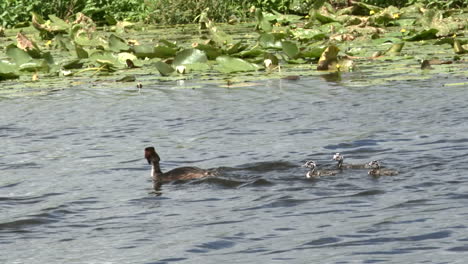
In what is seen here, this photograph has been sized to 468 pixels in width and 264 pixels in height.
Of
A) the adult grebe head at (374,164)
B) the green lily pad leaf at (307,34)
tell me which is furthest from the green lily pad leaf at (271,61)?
the adult grebe head at (374,164)

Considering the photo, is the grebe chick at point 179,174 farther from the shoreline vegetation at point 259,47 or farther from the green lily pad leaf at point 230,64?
the green lily pad leaf at point 230,64

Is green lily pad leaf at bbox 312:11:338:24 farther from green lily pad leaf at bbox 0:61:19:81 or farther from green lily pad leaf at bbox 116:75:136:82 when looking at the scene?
green lily pad leaf at bbox 0:61:19:81

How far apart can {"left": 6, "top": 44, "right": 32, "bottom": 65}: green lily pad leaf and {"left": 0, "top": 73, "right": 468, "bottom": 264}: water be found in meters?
1.98

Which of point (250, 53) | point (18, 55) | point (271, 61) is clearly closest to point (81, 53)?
point (18, 55)

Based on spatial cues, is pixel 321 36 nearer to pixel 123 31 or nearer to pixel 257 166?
pixel 123 31

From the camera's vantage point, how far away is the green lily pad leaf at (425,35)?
1497 cm

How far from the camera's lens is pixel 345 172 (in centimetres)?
759

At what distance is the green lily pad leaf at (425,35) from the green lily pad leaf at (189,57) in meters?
3.24

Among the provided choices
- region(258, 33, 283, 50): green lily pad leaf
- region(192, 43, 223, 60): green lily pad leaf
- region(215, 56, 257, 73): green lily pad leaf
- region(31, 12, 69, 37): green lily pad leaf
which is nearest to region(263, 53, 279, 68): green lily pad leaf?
region(215, 56, 257, 73): green lily pad leaf

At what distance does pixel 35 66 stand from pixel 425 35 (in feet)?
17.8

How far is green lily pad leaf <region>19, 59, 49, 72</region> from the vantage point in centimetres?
1394

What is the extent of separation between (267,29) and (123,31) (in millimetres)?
5087

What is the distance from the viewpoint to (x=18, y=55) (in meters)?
14.2

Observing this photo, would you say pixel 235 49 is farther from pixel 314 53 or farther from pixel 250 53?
pixel 314 53
